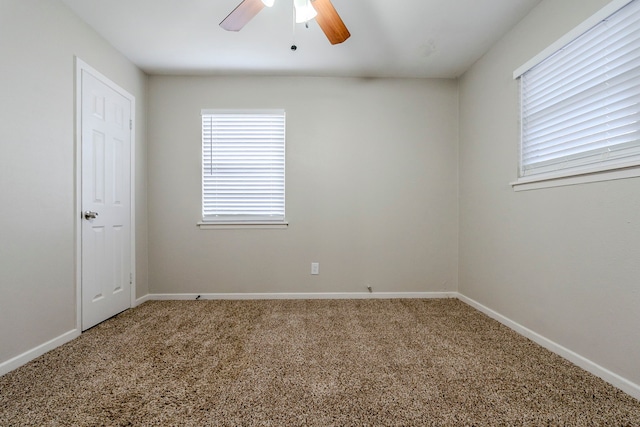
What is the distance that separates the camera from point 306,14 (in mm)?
1760

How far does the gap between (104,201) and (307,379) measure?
2281 mm

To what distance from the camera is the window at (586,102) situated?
1.48 metres

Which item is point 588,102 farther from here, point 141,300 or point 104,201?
point 141,300

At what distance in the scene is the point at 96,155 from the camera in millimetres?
2359

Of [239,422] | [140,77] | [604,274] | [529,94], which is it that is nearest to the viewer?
[239,422]

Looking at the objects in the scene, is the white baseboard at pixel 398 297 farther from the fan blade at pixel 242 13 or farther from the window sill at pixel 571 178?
the fan blade at pixel 242 13

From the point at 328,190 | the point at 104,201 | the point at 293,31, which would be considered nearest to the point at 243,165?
the point at 328,190

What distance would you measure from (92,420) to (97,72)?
2.53 meters

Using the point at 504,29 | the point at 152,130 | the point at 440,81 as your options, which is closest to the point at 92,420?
the point at 152,130

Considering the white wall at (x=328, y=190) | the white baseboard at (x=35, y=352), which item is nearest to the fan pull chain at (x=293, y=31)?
the white wall at (x=328, y=190)

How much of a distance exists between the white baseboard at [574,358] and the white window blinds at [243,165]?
2315 mm

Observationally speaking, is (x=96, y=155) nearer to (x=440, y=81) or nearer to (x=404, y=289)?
(x=404, y=289)

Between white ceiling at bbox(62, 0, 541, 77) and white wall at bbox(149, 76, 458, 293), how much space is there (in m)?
0.25

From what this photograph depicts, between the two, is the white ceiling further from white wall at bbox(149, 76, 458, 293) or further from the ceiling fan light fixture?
the ceiling fan light fixture
